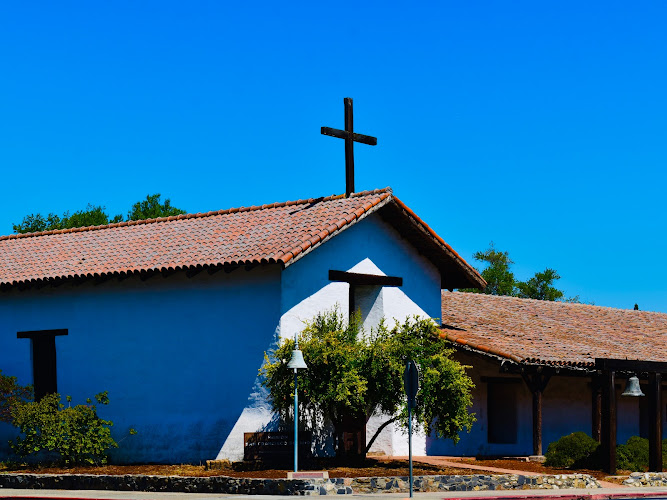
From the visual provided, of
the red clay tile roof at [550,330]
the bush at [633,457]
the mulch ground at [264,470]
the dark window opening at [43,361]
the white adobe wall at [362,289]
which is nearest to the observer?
the mulch ground at [264,470]

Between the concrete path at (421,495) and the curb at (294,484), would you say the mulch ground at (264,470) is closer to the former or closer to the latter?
the curb at (294,484)

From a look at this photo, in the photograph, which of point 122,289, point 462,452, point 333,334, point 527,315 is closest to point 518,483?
point 333,334

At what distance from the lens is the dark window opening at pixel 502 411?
2983 centimetres

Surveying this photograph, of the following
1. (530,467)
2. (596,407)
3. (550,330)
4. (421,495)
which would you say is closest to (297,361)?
(421,495)

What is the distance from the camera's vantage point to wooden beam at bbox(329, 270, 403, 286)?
24920 mm

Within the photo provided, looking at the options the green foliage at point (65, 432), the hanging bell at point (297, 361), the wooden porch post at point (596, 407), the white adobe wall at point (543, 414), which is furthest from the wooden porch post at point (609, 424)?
the green foliage at point (65, 432)

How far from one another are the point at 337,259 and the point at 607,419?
277 inches

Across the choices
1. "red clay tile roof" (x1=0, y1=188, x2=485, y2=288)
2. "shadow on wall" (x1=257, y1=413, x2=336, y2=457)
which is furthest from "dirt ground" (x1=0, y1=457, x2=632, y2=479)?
"red clay tile roof" (x1=0, y1=188, x2=485, y2=288)

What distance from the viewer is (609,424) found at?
2423 centimetres

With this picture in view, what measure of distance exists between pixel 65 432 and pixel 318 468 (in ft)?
19.7

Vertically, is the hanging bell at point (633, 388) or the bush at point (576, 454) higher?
the hanging bell at point (633, 388)

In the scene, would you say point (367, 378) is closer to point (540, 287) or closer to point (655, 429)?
point (655, 429)

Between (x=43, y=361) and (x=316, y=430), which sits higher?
(x=43, y=361)

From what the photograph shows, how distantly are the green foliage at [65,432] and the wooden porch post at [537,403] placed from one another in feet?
33.1
